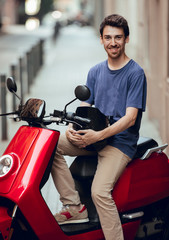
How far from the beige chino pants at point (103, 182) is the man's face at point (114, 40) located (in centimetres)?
66

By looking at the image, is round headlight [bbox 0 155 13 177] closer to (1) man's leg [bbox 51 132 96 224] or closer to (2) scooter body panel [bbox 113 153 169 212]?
(1) man's leg [bbox 51 132 96 224]

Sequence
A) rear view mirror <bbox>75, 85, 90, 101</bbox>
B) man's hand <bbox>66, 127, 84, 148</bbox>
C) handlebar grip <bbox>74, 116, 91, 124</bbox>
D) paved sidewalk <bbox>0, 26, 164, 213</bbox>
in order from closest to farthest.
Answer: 1. rear view mirror <bbox>75, 85, 90, 101</bbox>
2. handlebar grip <bbox>74, 116, 91, 124</bbox>
3. man's hand <bbox>66, 127, 84, 148</bbox>
4. paved sidewalk <bbox>0, 26, 164, 213</bbox>

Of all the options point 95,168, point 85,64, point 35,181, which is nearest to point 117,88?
point 95,168

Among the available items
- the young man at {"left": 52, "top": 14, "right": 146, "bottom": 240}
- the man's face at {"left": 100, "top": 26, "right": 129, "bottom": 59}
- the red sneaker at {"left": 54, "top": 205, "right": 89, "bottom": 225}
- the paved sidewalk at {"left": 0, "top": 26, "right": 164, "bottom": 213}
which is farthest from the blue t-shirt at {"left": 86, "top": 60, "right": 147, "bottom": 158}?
the paved sidewalk at {"left": 0, "top": 26, "right": 164, "bottom": 213}

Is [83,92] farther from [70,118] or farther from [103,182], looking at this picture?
[103,182]

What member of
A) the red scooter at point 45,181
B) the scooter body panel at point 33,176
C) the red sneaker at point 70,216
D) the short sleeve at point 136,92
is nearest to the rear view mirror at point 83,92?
the red scooter at point 45,181

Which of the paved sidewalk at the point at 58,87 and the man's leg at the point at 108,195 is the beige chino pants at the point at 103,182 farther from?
the paved sidewalk at the point at 58,87

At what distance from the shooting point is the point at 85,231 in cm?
351

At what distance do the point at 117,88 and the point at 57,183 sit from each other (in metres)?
0.79

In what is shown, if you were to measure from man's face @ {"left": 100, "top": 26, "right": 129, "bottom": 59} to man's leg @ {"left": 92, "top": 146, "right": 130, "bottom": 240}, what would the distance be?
737 mm

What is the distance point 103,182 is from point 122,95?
630mm

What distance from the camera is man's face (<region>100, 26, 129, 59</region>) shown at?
359 centimetres

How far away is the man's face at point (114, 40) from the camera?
3592 mm

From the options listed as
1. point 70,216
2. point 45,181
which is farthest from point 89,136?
point 70,216
